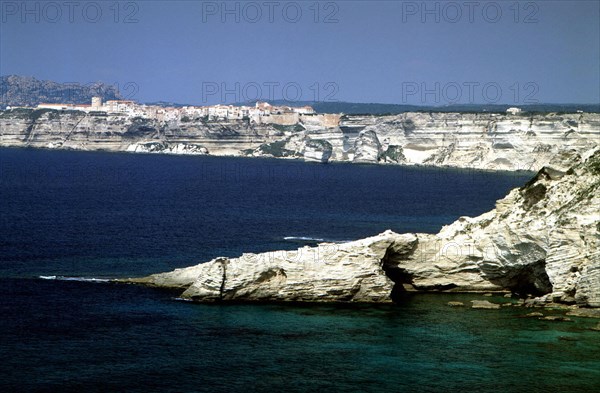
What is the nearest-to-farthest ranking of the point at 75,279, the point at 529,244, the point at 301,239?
the point at 529,244 < the point at 75,279 < the point at 301,239

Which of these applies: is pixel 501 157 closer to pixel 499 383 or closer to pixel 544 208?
pixel 544 208

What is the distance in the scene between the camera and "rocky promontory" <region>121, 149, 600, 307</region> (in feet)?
117

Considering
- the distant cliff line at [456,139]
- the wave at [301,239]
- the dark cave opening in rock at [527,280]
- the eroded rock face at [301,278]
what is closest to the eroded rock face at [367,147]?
the distant cliff line at [456,139]

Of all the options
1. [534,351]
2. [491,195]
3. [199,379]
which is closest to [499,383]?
[534,351]

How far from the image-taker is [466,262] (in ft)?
130

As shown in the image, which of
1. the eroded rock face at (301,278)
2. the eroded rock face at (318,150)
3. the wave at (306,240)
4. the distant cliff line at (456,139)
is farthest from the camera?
the eroded rock face at (318,150)

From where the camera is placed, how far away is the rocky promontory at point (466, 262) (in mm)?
35750

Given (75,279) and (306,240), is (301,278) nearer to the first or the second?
(75,279)

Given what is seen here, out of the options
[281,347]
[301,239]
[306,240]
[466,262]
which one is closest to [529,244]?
[466,262]

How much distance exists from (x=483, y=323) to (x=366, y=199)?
57681 millimetres

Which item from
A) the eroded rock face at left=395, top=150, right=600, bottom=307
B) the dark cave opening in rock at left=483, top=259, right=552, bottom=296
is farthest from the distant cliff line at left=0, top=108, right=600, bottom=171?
the dark cave opening in rock at left=483, top=259, right=552, bottom=296

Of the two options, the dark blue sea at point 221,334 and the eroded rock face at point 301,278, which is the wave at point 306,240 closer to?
the dark blue sea at point 221,334

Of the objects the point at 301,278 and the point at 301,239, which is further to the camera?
the point at 301,239

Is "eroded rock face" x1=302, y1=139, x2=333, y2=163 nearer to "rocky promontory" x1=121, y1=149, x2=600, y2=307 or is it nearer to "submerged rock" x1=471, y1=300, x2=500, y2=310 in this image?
"rocky promontory" x1=121, y1=149, x2=600, y2=307
